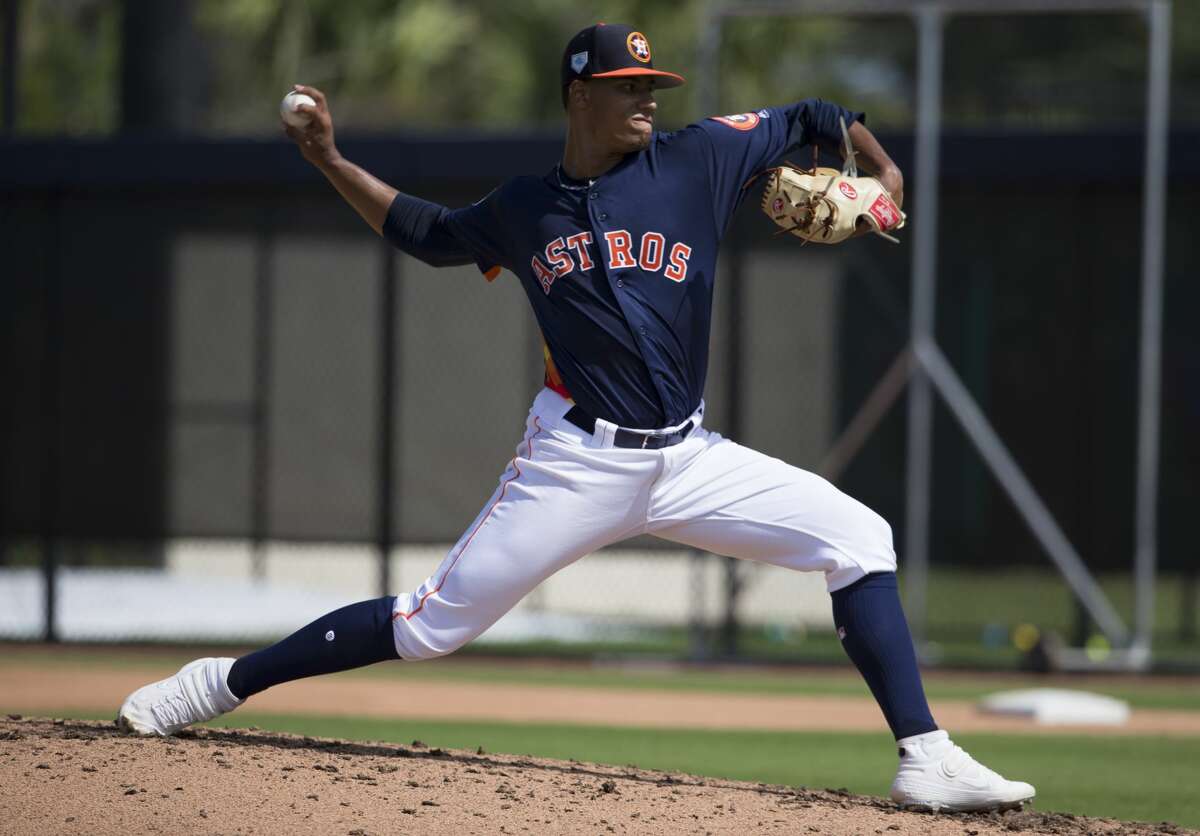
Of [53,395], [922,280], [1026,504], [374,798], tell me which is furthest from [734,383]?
[374,798]

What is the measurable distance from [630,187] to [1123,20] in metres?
24.2

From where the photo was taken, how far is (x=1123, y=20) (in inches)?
1049

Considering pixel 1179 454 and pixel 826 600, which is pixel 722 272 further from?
pixel 1179 454

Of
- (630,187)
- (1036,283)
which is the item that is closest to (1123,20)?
(1036,283)

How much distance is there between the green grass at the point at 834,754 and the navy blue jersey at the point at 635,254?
1.92 m

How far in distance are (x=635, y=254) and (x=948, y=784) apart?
1.59 metres

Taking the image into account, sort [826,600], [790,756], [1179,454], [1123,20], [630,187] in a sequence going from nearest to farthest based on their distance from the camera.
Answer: [630,187]
[790,756]
[1179,454]
[826,600]
[1123,20]

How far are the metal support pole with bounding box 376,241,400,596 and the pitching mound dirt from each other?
5.95m

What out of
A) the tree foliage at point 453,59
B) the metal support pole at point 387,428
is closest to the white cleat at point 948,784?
the metal support pole at point 387,428

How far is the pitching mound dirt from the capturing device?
4.03 m

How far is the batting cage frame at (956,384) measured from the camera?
9.60m

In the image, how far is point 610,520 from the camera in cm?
448

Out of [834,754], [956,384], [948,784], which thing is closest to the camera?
[948,784]

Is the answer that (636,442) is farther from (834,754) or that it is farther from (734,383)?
(734,383)
